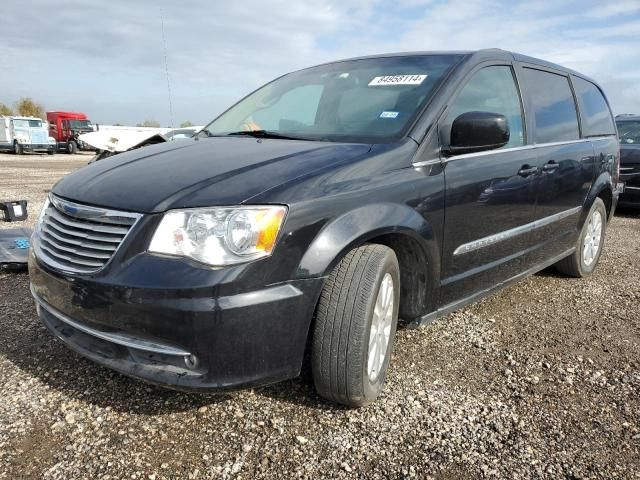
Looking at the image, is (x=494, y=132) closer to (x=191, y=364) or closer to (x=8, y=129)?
(x=191, y=364)

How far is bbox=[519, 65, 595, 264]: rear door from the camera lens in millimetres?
3369

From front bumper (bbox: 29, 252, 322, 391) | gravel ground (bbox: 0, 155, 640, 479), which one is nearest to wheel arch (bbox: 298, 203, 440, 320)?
front bumper (bbox: 29, 252, 322, 391)

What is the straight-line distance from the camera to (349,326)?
207 centimetres

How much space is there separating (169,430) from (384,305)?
1.09 metres

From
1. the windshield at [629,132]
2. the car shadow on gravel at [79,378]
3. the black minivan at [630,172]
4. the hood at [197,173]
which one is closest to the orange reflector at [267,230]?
the hood at [197,173]

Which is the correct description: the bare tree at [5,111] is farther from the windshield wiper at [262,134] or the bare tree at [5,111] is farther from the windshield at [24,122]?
the windshield wiper at [262,134]

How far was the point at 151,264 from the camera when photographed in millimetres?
1830

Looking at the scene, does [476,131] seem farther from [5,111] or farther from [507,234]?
[5,111]

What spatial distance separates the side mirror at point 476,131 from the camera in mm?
2453

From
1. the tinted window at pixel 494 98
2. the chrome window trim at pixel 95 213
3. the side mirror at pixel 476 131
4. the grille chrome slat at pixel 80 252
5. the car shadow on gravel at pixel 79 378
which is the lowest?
the car shadow on gravel at pixel 79 378

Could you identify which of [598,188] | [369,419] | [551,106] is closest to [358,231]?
[369,419]

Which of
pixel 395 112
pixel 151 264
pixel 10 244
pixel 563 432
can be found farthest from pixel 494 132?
pixel 10 244

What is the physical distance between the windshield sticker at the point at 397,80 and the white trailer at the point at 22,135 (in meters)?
30.4

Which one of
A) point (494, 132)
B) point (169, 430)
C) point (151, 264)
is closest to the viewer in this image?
point (151, 264)
